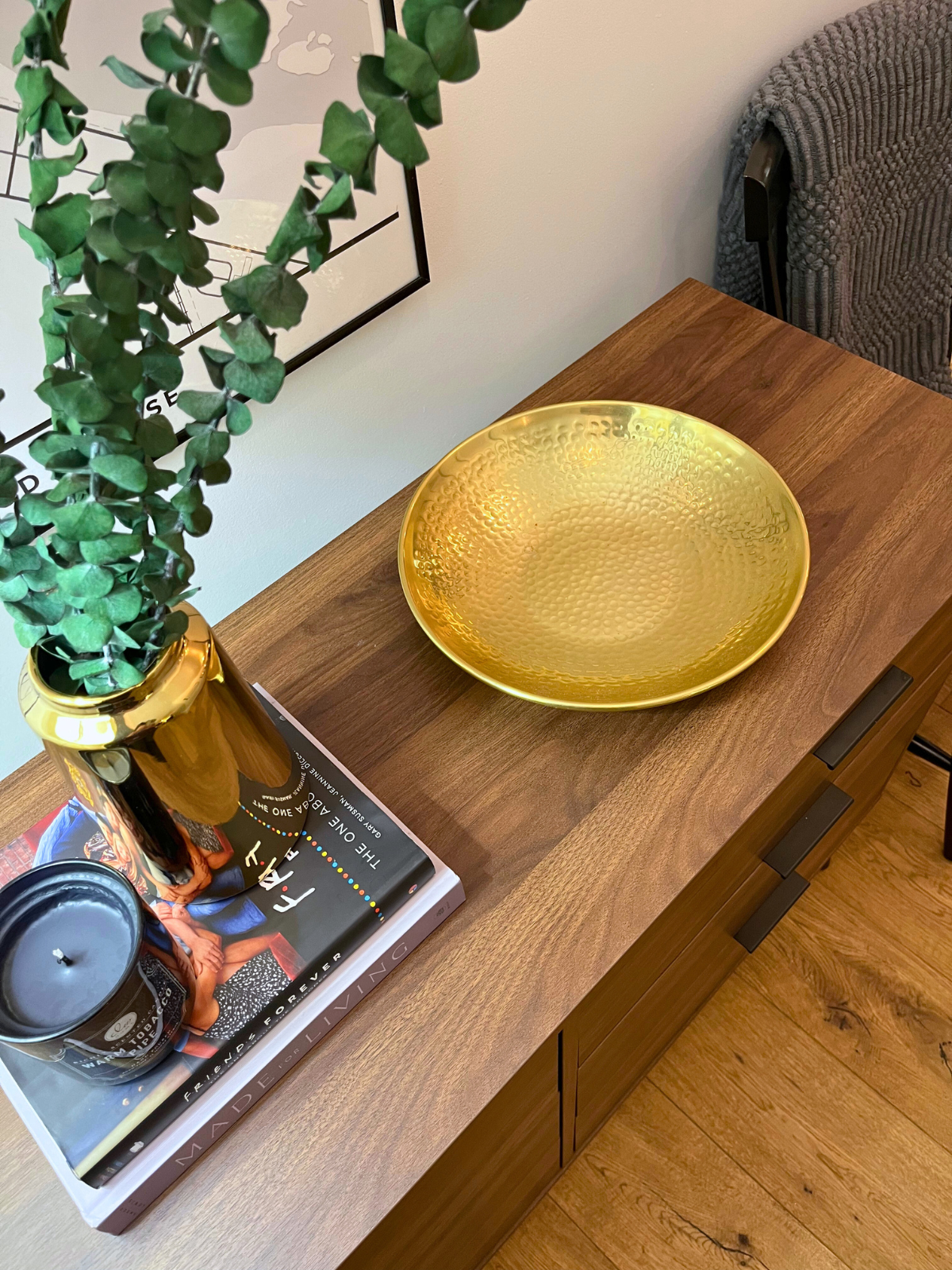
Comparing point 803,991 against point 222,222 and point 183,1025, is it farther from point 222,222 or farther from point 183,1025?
point 222,222

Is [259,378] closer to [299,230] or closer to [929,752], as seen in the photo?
[299,230]

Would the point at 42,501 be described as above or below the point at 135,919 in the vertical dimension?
above

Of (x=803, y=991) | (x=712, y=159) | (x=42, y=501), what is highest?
(x=42, y=501)

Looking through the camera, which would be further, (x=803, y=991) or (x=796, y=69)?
(x=803, y=991)

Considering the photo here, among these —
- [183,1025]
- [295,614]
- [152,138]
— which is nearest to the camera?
[152,138]

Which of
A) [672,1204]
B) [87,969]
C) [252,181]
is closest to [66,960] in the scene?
[87,969]

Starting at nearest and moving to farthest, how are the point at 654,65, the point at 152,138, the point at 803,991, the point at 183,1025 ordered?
the point at 152,138 → the point at 183,1025 → the point at 654,65 → the point at 803,991

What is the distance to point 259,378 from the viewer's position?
0.42 meters

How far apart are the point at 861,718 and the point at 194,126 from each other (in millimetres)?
652

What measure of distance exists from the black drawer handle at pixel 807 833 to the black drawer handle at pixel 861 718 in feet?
0.34

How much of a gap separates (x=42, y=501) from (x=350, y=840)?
319mm

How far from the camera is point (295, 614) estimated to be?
86 centimetres

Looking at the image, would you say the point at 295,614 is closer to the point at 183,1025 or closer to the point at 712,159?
the point at 183,1025

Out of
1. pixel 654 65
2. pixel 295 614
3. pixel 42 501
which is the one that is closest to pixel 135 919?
pixel 42 501
